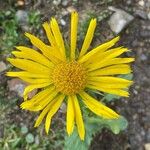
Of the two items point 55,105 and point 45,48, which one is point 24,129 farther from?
point 45,48

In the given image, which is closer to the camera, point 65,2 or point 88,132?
point 88,132

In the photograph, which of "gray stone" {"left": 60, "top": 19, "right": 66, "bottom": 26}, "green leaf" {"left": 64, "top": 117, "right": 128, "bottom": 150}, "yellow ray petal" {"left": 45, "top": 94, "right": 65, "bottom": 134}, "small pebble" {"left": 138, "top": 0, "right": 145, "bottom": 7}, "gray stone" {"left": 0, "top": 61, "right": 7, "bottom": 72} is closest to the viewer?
"yellow ray petal" {"left": 45, "top": 94, "right": 65, "bottom": 134}

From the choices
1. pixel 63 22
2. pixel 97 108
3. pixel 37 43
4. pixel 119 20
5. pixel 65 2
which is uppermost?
pixel 65 2

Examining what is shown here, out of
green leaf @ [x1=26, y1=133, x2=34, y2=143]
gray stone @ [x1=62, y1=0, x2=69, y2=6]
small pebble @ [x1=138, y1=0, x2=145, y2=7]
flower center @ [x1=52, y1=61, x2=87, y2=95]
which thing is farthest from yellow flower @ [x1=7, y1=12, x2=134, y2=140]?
small pebble @ [x1=138, y1=0, x2=145, y2=7]

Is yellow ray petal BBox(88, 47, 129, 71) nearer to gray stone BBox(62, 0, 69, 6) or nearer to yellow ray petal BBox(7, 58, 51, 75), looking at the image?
yellow ray petal BBox(7, 58, 51, 75)

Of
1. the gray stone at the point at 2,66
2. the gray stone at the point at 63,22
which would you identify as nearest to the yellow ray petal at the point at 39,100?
the gray stone at the point at 2,66

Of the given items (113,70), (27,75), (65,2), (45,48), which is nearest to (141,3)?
(65,2)

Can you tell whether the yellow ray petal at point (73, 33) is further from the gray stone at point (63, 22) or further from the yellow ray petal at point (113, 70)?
the gray stone at point (63, 22)
